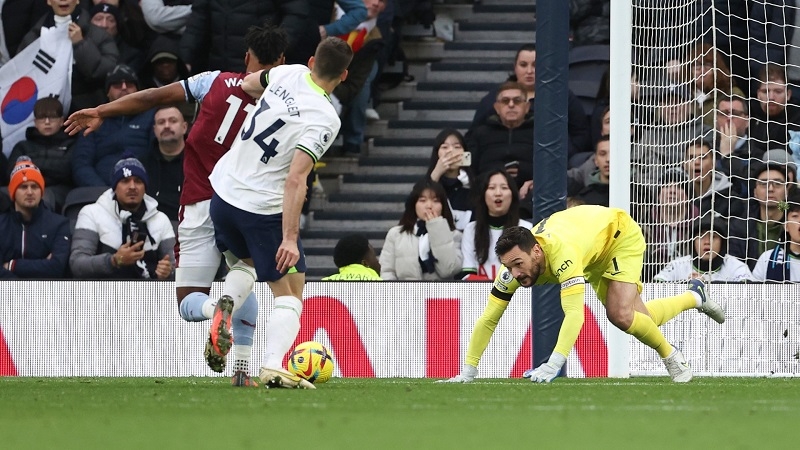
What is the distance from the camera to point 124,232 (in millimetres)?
13203

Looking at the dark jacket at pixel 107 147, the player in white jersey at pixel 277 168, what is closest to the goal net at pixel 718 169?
the player in white jersey at pixel 277 168

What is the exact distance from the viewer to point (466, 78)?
17.2 metres

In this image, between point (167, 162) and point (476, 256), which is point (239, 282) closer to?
point (476, 256)

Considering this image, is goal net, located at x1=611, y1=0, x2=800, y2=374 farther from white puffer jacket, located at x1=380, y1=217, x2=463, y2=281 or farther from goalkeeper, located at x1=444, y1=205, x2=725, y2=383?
white puffer jacket, located at x1=380, y1=217, x2=463, y2=281

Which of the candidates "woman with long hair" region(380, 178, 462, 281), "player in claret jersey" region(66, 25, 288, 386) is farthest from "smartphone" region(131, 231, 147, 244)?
"player in claret jersey" region(66, 25, 288, 386)

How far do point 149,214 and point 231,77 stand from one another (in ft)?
13.0

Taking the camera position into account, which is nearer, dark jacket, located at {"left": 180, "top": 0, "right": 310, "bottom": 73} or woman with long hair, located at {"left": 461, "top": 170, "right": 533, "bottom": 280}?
woman with long hair, located at {"left": 461, "top": 170, "right": 533, "bottom": 280}

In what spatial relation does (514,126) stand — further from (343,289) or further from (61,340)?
(61,340)

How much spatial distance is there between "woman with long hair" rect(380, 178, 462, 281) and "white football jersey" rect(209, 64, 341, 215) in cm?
448

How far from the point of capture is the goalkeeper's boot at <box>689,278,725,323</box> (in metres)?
11.3

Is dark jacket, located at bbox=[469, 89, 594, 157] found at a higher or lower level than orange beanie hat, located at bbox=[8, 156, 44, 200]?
higher

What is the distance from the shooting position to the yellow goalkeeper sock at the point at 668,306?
10.9m

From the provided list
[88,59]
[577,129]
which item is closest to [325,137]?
[577,129]

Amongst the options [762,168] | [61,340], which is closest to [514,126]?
[762,168]
